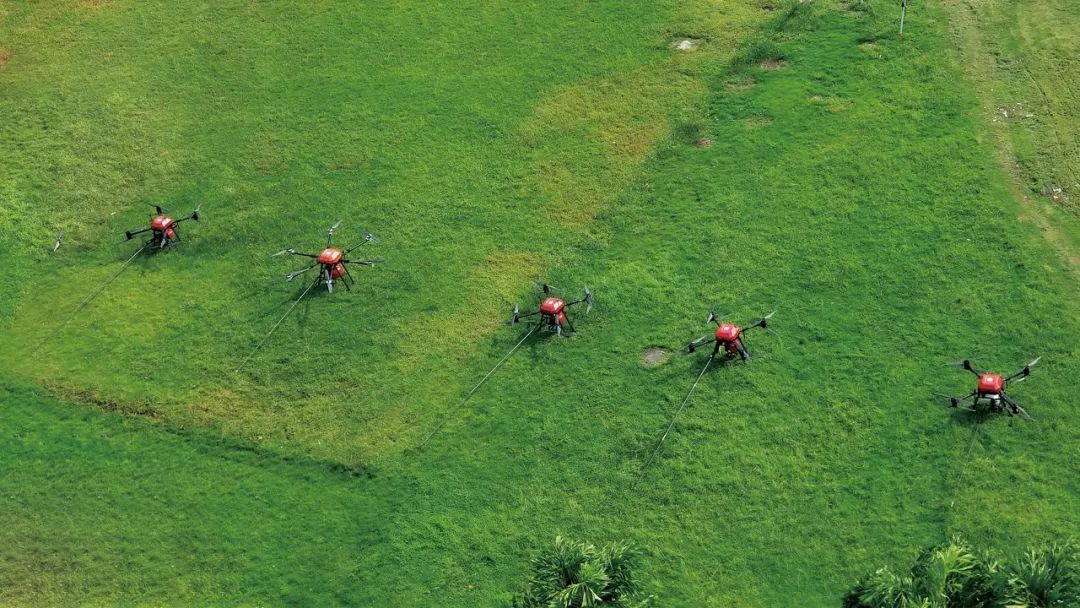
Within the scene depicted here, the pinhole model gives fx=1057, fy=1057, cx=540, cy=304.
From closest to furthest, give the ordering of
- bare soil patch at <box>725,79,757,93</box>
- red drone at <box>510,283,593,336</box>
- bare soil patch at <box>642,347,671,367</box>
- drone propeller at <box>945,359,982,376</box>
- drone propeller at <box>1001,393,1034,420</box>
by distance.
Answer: drone propeller at <box>1001,393,1034,420</box> → drone propeller at <box>945,359,982,376</box> → bare soil patch at <box>642,347,671,367</box> → red drone at <box>510,283,593,336</box> → bare soil patch at <box>725,79,757,93</box>

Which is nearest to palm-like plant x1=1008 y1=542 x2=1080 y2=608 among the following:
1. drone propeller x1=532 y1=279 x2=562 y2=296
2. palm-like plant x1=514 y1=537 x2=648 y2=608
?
palm-like plant x1=514 y1=537 x2=648 y2=608

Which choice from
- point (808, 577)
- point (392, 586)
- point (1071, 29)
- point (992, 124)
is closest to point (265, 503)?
point (392, 586)

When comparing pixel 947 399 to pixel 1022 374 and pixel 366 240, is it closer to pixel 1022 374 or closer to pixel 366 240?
pixel 1022 374

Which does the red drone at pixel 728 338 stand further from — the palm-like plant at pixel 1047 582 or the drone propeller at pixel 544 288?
the palm-like plant at pixel 1047 582

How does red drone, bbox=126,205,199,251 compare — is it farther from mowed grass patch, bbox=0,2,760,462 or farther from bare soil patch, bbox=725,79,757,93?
bare soil patch, bbox=725,79,757,93

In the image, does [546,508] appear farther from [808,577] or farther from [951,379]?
[951,379]

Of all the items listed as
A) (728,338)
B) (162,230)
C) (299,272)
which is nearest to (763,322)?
(728,338)

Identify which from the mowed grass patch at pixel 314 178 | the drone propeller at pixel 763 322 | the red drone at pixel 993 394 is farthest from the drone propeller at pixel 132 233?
the red drone at pixel 993 394
